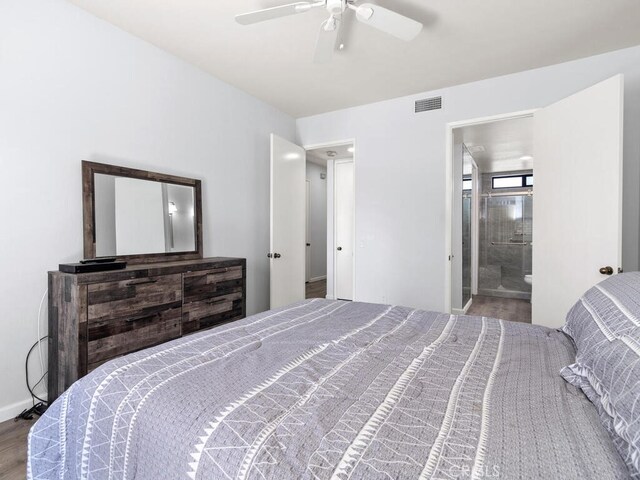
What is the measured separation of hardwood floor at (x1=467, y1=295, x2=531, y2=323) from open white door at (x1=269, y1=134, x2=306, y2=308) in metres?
2.49

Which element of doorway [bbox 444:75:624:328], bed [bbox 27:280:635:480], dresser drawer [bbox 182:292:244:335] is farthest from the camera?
dresser drawer [bbox 182:292:244:335]

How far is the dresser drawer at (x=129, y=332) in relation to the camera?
1.99 meters

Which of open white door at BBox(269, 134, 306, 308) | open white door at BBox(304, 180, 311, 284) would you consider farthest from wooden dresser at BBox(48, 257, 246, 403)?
open white door at BBox(304, 180, 311, 284)

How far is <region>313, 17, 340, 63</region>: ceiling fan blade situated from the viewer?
6.50 ft

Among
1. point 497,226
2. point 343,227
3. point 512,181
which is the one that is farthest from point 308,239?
point 512,181

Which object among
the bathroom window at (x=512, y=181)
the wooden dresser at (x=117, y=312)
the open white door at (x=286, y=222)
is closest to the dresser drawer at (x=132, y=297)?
the wooden dresser at (x=117, y=312)

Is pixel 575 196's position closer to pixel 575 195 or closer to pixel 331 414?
pixel 575 195

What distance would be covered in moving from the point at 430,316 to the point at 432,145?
2.32 metres

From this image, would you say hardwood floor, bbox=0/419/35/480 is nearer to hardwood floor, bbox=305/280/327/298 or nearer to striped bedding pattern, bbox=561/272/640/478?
striped bedding pattern, bbox=561/272/640/478

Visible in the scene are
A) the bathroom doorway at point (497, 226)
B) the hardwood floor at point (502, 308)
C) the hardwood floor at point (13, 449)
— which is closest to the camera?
the hardwood floor at point (13, 449)

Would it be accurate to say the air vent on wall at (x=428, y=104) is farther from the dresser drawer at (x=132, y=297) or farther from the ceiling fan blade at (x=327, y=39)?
the dresser drawer at (x=132, y=297)

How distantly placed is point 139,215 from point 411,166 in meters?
2.71

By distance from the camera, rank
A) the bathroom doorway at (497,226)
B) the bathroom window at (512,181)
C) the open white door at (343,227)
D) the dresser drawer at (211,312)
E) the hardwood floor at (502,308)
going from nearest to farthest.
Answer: the dresser drawer at (211,312) < the hardwood floor at (502,308) < the bathroom doorway at (497,226) < the open white door at (343,227) < the bathroom window at (512,181)

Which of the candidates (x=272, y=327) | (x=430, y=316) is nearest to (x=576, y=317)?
(x=430, y=316)
